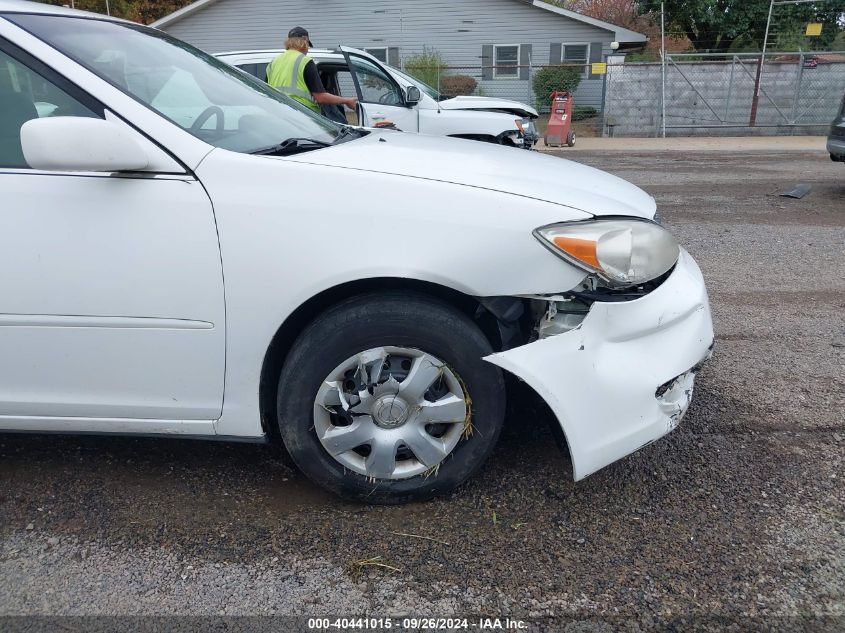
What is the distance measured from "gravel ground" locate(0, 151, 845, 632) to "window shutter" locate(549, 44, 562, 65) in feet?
77.3

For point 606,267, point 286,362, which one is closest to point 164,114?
point 286,362

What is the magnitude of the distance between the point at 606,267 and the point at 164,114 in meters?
1.63

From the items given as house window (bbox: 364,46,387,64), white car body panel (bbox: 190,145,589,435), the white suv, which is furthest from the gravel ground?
house window (bbox: 364,46,387,64)

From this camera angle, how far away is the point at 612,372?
7.89ft

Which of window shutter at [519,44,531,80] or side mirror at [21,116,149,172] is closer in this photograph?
side mirror at [21,116,149,172]

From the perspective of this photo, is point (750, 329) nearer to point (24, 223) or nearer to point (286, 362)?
point (286, 362)

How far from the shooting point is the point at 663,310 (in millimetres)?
2506

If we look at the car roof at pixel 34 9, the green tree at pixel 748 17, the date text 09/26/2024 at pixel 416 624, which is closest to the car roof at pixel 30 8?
the car roof at pixel 34 9

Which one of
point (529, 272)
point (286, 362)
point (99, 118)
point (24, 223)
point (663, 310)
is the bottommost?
point (286, 362)

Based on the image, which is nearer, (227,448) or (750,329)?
(227,448)

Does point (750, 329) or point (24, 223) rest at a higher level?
point (24, 223)

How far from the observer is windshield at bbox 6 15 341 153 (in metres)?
2.55

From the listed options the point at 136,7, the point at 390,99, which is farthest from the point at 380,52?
the point at 390,99

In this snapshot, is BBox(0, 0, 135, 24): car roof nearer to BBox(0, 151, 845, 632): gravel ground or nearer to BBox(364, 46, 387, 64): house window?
BBox(0, 151, 845, 632): gravel ground
